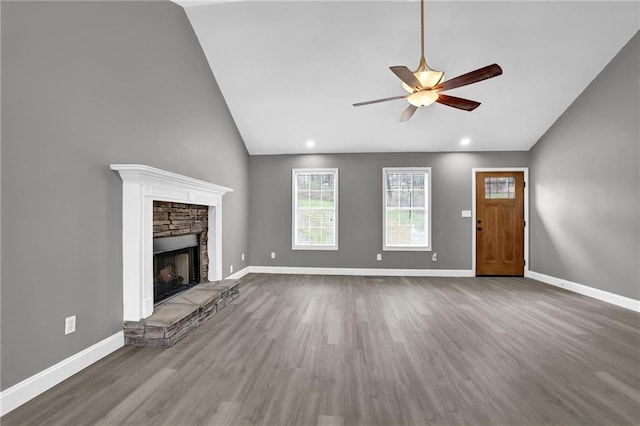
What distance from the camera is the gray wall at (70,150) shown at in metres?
1.88

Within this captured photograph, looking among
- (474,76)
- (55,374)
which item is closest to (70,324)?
(55,374)

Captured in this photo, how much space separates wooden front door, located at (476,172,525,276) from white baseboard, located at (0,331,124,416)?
622 centimetres

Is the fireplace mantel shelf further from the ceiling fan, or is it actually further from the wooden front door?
the wooden front door

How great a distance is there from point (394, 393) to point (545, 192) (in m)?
5.47

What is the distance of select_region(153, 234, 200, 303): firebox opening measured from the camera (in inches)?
136

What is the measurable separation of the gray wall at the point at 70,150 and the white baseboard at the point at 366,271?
11.5ft

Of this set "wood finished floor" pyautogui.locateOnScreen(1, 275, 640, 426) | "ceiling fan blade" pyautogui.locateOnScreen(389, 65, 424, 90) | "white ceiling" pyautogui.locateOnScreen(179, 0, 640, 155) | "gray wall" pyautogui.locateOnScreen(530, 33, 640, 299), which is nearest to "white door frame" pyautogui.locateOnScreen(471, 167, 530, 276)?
"gray wall" pyautogui.locateOnScreen(530, 33, 640, 299)

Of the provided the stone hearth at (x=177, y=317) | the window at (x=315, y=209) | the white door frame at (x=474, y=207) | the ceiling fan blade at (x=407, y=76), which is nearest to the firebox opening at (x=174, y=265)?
the stone hearth at (x=177, y=317)

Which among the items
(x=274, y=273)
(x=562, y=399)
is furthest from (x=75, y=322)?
(x=274, y=273)

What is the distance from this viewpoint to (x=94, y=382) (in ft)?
7.09

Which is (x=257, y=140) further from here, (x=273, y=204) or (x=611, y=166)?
(x=611, y=166)

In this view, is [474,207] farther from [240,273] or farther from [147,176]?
[147,176]

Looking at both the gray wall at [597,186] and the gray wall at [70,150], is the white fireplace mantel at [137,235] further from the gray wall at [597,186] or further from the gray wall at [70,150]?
the gray wall at [597,186]

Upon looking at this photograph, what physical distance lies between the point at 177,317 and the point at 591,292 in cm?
578
